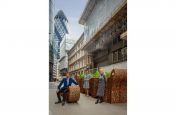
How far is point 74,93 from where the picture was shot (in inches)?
110

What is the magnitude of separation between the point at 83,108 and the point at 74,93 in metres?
0.17

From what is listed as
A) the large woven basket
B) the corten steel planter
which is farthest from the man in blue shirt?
the corten steel planter

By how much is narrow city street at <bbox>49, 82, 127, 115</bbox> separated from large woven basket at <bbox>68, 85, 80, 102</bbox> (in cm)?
4

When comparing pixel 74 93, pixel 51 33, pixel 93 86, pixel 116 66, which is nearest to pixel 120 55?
pixel 116 66

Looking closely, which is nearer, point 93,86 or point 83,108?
point 83,108

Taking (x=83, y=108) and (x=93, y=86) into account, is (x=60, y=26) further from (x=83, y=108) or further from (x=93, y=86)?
(x=83, y=108)

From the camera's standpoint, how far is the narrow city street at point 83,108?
8.98 ft

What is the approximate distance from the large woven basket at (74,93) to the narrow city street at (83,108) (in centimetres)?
4

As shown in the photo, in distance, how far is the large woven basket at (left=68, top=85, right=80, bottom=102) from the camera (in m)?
2.76
